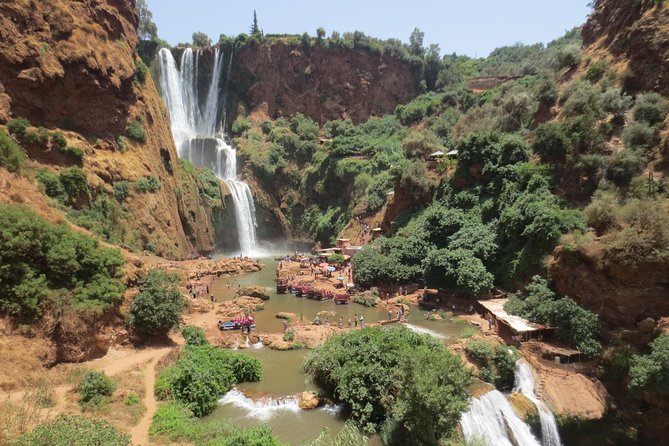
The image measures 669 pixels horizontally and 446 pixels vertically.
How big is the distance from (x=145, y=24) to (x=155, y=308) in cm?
5936

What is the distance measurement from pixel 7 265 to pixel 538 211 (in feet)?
92.5

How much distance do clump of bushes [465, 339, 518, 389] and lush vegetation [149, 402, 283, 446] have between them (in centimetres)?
1042

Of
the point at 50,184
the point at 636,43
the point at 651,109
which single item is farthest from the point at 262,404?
the point at 636,43

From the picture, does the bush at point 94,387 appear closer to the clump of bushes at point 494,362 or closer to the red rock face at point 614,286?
the clump of bushes at point 494,362

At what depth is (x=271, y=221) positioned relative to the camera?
6153cm

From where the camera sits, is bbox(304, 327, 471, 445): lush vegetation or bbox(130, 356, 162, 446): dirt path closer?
bbox(130, 356, 162, 446): dirt path

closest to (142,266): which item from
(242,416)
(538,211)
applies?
(242,416)

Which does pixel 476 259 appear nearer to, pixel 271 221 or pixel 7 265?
pixel 7 265

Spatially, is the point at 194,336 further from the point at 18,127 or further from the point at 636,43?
the point at 636,43

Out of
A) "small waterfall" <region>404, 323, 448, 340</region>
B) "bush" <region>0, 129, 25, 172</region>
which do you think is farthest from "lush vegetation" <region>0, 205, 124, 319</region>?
"small waterfall" <region>404, 323, 448, 340</region>

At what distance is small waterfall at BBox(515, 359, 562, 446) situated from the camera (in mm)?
16875

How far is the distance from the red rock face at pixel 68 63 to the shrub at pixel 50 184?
15.8 ft

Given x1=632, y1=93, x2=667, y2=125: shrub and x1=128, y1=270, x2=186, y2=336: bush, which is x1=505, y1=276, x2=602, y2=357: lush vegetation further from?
x1=128, y1=270, x2=186, y2=336: bush

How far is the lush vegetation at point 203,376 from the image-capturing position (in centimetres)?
1675
